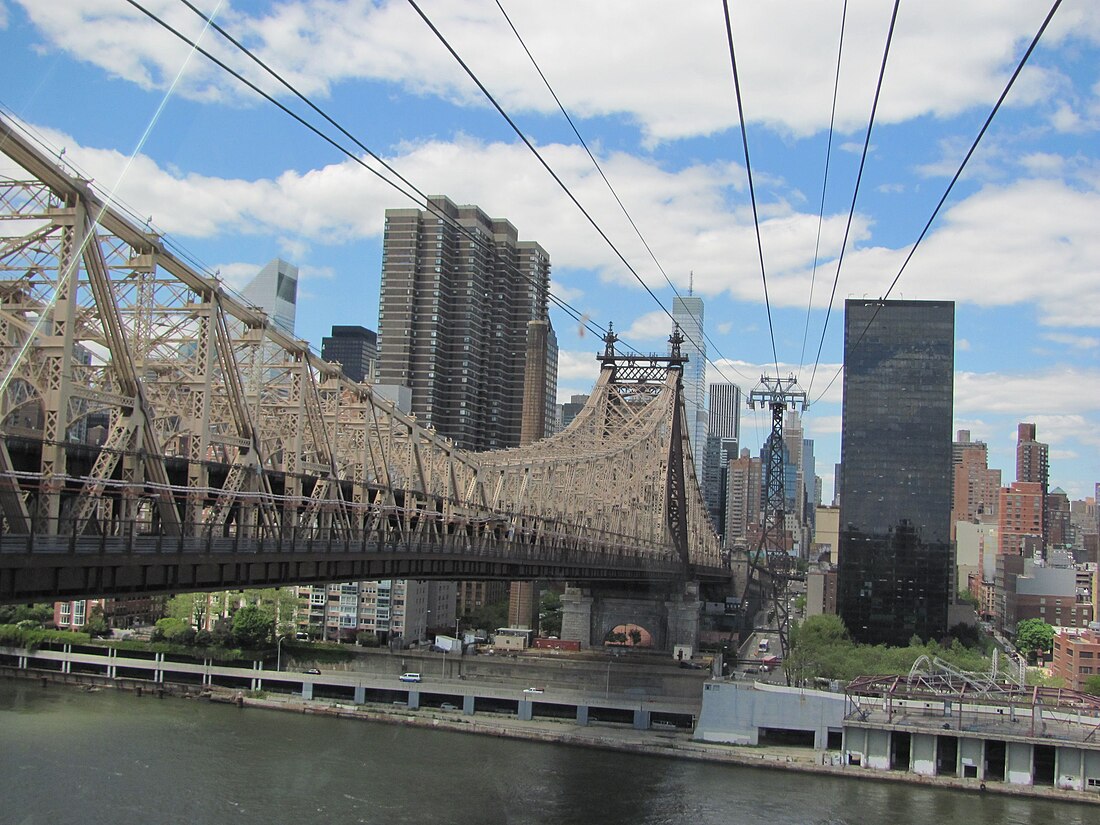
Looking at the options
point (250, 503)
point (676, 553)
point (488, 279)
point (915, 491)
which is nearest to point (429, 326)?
point (488, 279)

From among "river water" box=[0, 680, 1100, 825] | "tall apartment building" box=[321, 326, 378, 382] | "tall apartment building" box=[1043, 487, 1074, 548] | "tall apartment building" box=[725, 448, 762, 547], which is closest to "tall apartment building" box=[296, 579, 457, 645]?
"river water" box=[0, 680, 1100, 825]

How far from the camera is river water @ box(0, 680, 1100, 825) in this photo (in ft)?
85.6

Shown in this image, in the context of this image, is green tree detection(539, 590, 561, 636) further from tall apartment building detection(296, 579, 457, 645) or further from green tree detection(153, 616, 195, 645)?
green tree detection(153, 616, 195, 645)

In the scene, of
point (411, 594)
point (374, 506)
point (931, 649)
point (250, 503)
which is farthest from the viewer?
point (411, 594)

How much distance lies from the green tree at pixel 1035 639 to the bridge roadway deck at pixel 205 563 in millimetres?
42351

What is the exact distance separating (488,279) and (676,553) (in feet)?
124

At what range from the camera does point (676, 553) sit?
58219 mm

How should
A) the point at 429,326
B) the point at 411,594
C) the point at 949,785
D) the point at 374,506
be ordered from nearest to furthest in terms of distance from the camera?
the point at 374,506 → the point at 949,785 → the point at 411,594 → the point at 429,326

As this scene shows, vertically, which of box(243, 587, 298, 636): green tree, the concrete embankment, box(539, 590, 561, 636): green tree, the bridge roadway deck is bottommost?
the concrete embankment

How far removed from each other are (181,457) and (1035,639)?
56782 mm

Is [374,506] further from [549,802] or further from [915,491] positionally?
[915,491]

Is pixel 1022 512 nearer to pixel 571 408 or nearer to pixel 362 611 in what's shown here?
pixel 571 408

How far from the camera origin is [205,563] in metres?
15.4

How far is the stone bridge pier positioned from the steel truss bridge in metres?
18.4
